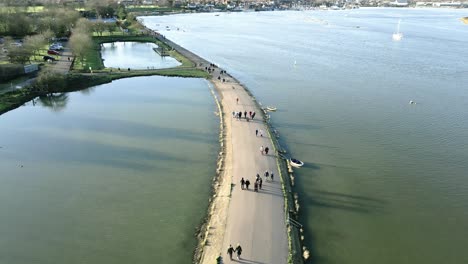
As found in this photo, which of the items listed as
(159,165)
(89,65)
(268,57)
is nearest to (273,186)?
(159,165)

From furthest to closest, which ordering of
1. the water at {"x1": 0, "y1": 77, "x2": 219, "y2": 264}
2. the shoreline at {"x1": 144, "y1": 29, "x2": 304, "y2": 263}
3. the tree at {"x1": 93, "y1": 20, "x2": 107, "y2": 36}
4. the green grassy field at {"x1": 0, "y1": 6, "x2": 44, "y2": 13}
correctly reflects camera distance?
the tree at {"x1": 93, "y1": 20, "x2": 107, "y2": 36}, the green grassy field at {"x1": 0, "y1": 6, "x2": 44, "y2": 13}, the water at {"x1": 0, "y1": 77, "x2": 219, "y2": 264}, the shoreline at {"x1": 144, "y1": 29, "x2": 304, "y2": 263}

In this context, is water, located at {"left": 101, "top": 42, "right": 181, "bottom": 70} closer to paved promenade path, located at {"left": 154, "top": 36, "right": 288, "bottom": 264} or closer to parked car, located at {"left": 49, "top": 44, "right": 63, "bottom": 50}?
parked car, located at {"left": 49, "top": 44, "right": 63, "bottom": 50}

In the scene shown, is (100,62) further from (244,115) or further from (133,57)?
(244,115)

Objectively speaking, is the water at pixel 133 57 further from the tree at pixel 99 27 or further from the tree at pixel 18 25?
the tree at pixel 18 25

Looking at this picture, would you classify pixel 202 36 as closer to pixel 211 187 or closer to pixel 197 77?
pixel 197 77

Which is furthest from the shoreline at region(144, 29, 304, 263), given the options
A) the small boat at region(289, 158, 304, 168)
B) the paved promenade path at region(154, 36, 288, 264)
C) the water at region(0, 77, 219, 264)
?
the water at region(0, 77, 219, 264)

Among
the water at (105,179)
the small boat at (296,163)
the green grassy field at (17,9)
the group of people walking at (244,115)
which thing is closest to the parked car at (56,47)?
the green grassy field at (17,9)
